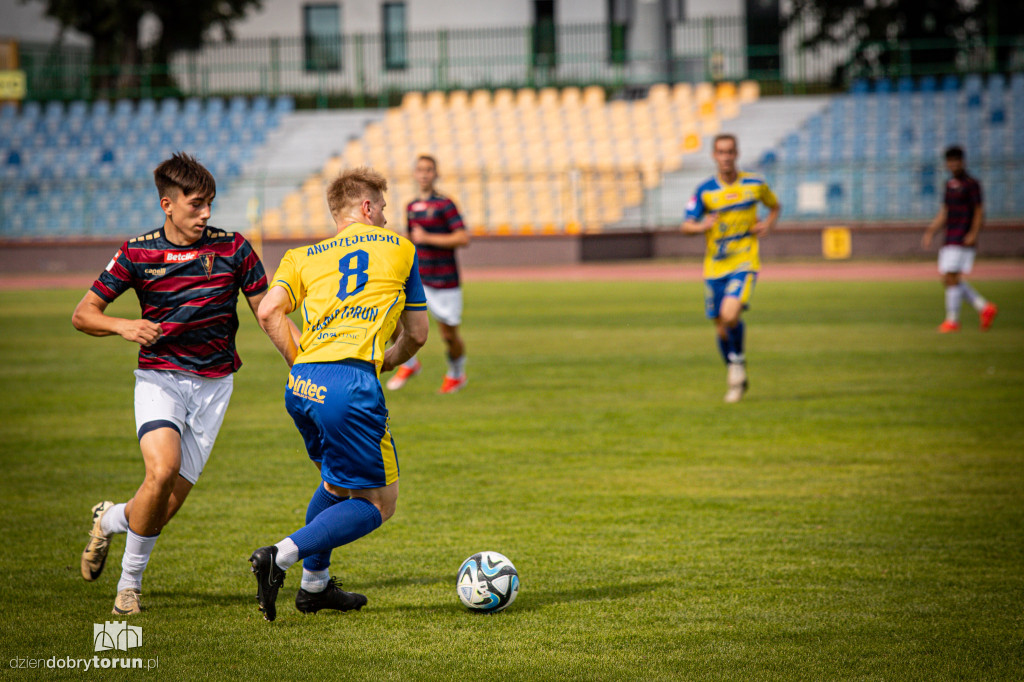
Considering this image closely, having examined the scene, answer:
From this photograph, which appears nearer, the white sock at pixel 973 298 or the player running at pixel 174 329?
the player running at pixel 174 329

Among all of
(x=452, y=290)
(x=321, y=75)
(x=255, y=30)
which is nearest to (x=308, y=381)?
(x=452, y=290)

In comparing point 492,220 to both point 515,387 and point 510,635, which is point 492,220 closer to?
point 515,387

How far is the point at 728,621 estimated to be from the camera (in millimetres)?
4746

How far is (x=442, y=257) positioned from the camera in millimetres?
11305

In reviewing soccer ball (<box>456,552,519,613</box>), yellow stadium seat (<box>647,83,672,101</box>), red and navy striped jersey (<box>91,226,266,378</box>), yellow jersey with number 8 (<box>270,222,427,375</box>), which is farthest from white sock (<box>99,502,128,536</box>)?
yellow stadium seat (<box>647,83,672,101</box>)

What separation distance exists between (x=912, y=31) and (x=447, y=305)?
91.1ft

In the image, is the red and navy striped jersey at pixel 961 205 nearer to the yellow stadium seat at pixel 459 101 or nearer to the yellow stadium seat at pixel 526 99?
the yellow stadium seat at pixel 526 99

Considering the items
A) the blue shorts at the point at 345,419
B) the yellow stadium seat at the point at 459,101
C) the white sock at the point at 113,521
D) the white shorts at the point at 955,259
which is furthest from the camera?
the yellow stadium seat at the point at 459,101

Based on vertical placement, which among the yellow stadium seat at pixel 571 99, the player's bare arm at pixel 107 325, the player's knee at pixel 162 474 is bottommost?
the player's knee at pixel 162 474

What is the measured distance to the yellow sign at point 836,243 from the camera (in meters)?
28.8

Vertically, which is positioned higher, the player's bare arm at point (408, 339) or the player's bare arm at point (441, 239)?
the player's bare arm at point (441, 239)

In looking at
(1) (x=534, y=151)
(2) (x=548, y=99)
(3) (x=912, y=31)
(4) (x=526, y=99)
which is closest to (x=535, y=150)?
(1) (x=534, y=151)

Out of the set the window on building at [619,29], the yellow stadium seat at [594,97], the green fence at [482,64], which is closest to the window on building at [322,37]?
the green fence at [482,64]

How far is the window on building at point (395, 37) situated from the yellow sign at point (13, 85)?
12.0 m
